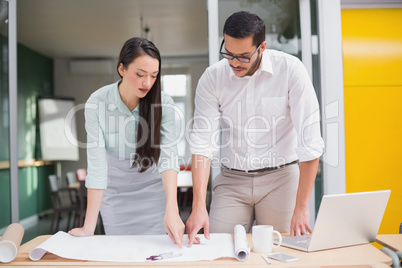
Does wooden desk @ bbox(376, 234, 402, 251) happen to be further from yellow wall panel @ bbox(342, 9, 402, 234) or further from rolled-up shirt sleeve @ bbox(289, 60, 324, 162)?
yellow wall panel @ bbox(342, 9, 402, 234)

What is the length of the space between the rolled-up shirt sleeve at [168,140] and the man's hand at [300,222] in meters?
0.60

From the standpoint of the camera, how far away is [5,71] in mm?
3387

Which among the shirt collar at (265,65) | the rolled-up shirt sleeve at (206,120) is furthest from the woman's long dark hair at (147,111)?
the shirt collar at (265,65)

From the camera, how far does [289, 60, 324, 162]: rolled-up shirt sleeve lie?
5.99 feet

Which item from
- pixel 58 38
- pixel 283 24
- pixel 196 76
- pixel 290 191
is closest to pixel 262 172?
pixel 290 191

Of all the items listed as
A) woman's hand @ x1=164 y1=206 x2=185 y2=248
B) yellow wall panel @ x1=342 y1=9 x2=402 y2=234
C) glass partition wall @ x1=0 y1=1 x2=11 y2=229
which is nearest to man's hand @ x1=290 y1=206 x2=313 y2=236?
woman's hand @ x1=164 y1=206 x2=185 y2=248

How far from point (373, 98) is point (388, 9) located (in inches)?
29.7

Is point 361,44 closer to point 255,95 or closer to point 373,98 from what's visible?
point 373,98

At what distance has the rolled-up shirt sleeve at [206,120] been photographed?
201 cm

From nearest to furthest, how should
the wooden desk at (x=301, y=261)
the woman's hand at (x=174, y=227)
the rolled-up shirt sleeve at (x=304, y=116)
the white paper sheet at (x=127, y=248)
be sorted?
the wooden desk at (x=301, y=261) → the white paper sheet at (x=127, y=248) → the woman's hand at (x=174, y=227) → the rolled-up shirt sleeve at (x=304, y=116)

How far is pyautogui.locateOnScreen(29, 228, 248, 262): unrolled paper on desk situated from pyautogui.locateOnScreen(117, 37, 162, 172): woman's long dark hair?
0.54m

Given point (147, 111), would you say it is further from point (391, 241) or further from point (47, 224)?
point (47, 224)

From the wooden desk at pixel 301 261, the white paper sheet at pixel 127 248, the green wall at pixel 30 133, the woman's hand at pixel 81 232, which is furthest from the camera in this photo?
the green wall at pixel 30 133

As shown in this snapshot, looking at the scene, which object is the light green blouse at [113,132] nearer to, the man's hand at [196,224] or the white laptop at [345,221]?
the man's hand at [196,224]
